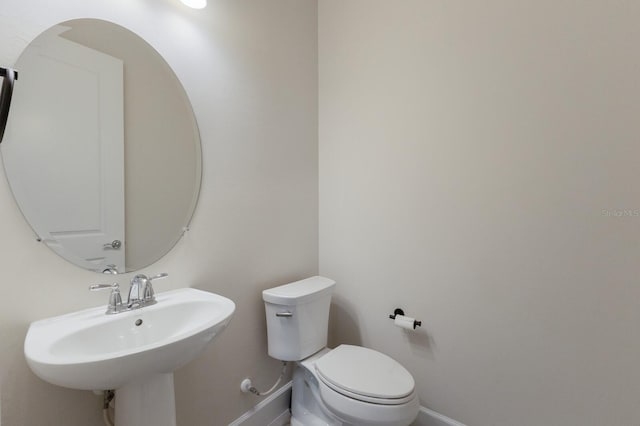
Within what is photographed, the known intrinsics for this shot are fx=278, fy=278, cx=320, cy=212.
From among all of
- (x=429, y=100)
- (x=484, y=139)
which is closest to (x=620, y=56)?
(x=484, y=139)

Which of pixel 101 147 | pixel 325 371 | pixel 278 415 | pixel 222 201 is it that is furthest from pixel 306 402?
pixel 101 147

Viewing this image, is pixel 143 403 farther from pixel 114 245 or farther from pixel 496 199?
pixel 496 199

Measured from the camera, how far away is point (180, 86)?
1.17 metres

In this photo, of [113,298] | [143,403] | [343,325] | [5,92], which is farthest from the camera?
[343,325]

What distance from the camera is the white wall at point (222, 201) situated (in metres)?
0.81

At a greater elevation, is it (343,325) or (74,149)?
(74,149)

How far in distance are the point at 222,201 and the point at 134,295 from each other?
0.52m

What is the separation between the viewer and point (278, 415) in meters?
1.57

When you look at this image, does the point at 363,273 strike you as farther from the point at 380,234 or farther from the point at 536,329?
the point at 536,329

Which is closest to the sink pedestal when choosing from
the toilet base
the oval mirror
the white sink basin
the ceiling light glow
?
the white sink basin

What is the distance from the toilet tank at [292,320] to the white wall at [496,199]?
0.37m

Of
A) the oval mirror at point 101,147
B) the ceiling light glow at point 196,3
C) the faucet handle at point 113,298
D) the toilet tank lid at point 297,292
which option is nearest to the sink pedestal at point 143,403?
the faucet handle at point 113,298

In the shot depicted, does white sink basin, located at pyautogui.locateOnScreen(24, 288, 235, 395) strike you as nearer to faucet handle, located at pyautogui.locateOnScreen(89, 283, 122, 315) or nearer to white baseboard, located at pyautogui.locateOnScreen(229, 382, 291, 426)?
faucet handle, located at pyautogui.locateOnScreen(89, 283, 122, 315)

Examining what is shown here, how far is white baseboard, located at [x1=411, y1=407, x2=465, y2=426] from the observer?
139 centimetres
